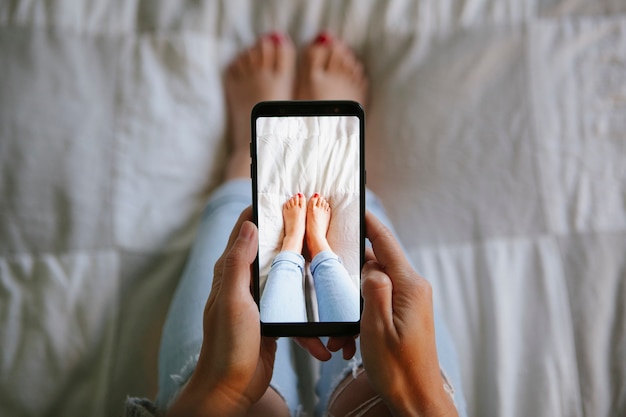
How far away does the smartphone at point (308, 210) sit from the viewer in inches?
17.1

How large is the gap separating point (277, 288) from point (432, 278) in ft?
0.85

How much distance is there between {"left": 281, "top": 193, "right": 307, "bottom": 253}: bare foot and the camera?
428mm

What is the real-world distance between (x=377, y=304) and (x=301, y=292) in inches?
2.3

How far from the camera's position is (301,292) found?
0.44 m

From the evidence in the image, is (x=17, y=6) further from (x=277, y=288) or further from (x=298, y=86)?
(x=277, y=288)

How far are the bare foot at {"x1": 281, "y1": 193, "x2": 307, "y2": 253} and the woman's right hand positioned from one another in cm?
6

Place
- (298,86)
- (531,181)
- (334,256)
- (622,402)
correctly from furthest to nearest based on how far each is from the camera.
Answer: (298,86) → (531,181) → (622,402) → (334,256)

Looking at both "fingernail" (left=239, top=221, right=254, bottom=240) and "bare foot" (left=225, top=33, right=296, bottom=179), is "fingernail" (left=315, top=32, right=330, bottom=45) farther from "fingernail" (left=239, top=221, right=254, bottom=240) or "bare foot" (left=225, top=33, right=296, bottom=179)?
"fingernail" (left=239, top=221, right=254, bottom=240)

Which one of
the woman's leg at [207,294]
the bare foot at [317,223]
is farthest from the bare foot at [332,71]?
the bare foot at [317,223]

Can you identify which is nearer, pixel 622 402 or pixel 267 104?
pixel 267 104

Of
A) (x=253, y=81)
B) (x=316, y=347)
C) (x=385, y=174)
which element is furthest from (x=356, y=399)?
(x=253, y=81)

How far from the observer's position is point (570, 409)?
56 cm

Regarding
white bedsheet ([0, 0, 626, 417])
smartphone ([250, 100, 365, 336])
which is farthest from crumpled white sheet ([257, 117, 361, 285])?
white bedsheet ([0, 0, 626, 417])

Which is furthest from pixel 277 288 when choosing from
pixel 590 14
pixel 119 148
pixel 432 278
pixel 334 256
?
pixel 590 14
